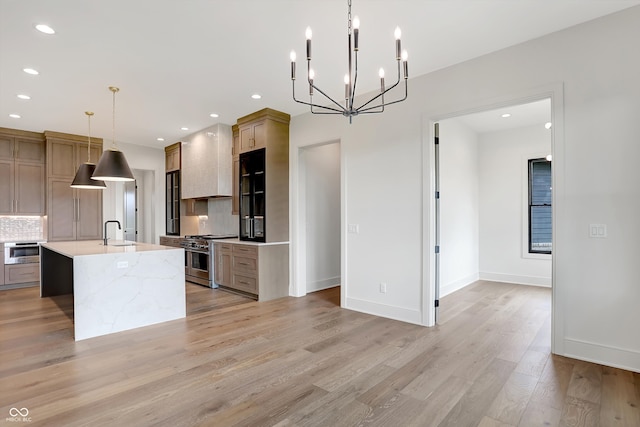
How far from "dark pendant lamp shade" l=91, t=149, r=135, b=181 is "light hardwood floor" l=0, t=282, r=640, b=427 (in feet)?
5.73

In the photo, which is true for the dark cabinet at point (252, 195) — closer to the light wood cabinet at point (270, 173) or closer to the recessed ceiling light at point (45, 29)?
the light wood cabinet at point (270, 173)

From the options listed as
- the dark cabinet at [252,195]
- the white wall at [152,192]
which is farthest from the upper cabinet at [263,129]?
the white wall at [152,192]

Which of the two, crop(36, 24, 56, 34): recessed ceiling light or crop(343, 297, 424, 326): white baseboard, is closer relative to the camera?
crop(36, 24, 56, 34): recessed ceiling light

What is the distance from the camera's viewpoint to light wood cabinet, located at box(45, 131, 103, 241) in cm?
610

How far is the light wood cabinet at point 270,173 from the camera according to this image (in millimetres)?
5035

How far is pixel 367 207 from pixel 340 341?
1706 mm

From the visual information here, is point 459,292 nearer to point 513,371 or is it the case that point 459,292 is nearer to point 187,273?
point 513,371

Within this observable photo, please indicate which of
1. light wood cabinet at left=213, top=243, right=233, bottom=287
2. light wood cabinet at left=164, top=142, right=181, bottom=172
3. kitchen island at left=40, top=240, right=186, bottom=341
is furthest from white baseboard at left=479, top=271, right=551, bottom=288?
light wood cabinet at left=164, top=142, right=181, bottom=172

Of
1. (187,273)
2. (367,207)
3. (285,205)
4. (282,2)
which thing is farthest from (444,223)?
(187,273)

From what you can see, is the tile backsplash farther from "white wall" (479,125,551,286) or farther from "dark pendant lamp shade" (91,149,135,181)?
"white wall" (479,125,551,286)

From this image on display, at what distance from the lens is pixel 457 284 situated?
5641 millimetres

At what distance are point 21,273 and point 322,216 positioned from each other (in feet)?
17.5

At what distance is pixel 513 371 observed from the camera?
265 centimetres

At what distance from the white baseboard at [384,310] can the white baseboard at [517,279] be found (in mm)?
3317
